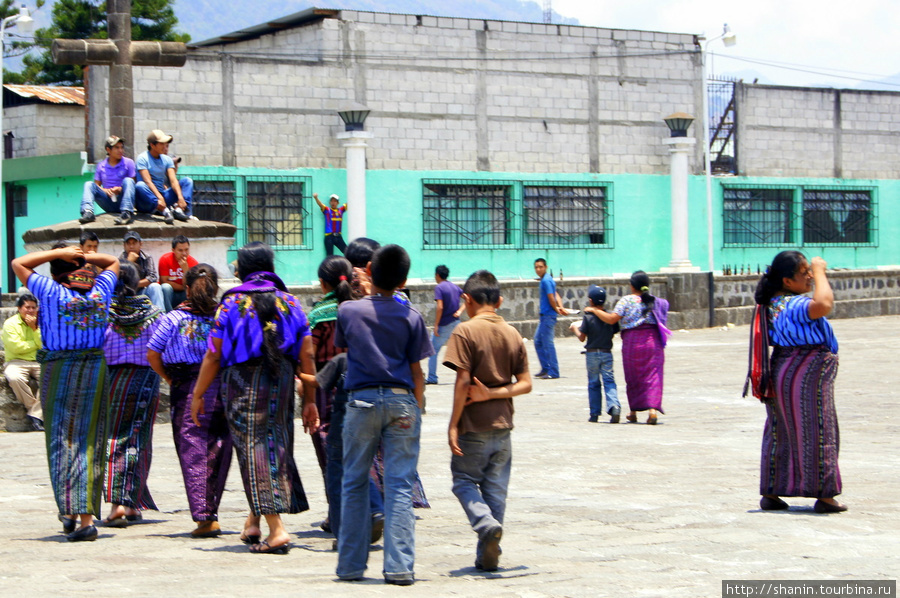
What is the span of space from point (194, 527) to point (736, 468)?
4.28 meters


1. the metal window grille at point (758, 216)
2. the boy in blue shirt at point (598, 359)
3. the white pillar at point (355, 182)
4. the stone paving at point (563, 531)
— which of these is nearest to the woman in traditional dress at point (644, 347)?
the boy in blue shirt at point (598, 359)

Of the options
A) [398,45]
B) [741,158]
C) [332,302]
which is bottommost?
[332,302]

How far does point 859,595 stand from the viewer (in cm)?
557

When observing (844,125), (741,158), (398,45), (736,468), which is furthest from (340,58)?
(736,468)

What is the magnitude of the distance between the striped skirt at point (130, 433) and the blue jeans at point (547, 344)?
9.84 meters

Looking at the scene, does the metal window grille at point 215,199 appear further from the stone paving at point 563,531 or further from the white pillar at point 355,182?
the stone paving at point 563,531

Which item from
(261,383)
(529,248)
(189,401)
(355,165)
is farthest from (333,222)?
(261,383)

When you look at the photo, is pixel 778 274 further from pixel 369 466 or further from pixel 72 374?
pixel 72 374

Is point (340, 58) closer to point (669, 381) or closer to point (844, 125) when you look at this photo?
point (669, 381)

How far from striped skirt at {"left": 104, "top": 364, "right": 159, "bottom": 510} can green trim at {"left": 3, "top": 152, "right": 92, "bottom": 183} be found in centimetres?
1513

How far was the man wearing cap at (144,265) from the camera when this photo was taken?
39.4ft

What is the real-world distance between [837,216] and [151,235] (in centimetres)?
2129

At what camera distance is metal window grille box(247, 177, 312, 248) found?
23.7 metres

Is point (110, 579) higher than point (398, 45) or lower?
lower
